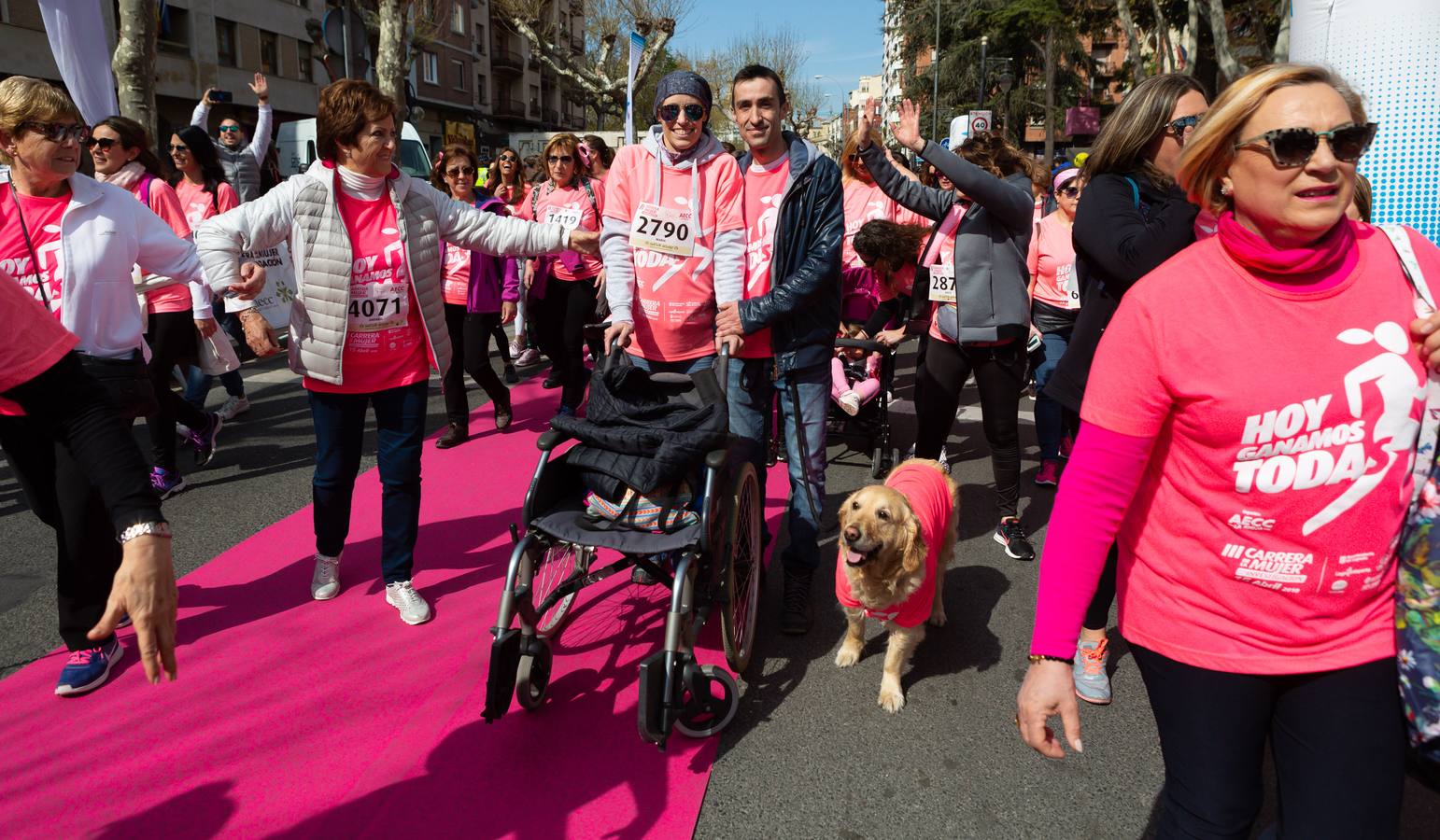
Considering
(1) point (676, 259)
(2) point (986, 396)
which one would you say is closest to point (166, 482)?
(1) point (676, 259)

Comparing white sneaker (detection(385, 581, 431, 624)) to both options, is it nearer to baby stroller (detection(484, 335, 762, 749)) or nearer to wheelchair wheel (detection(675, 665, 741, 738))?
baby stroller (detection(484, 335, 762, 749))

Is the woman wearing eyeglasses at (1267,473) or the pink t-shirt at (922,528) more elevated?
the woman wearing eyeglasses at (1267,473)

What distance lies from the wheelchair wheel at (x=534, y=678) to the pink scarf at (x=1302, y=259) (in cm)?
243

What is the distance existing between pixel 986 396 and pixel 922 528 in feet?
5.16

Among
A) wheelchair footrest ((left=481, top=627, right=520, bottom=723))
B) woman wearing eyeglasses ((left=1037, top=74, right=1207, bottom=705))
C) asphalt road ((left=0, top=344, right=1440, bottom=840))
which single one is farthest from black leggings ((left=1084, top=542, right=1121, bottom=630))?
wheelchair footrest ((left=481, top=627, right=520, bottom=723))

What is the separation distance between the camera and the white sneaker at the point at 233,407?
7.45m

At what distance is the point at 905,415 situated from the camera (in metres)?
7.90

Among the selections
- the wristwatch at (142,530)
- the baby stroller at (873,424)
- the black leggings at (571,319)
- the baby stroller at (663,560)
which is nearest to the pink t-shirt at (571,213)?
the black leggings at (571,319)

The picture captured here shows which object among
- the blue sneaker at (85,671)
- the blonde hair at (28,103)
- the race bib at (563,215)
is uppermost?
the blonde hair at (28,103)

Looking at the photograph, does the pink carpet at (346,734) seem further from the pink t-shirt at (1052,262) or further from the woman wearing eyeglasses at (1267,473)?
the pink t-shirt at (1052,262)

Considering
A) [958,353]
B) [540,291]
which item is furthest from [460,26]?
[958,353]

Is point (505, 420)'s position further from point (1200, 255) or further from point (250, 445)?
point (1200, 255)

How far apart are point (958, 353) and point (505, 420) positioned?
3.95 meters

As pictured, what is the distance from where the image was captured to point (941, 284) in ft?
16.1
